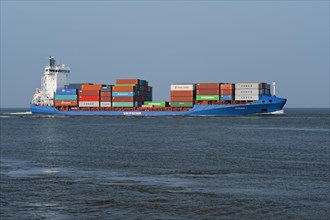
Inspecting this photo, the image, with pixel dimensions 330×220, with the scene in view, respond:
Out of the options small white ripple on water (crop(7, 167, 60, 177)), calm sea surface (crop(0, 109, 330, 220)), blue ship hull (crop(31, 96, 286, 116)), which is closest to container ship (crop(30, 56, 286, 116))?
blue ship hull (crop(31, 96, 286, 116))

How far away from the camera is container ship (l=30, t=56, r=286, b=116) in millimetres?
101562

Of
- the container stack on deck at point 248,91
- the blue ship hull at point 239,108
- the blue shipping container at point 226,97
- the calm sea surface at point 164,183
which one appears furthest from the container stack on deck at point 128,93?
the calm sea surface at point 164,183

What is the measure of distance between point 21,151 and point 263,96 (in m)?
69.6

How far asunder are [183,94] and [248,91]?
13.6m

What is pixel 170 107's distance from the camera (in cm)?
10888

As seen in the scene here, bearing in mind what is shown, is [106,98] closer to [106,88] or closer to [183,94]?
[106,88]

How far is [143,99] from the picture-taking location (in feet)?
374

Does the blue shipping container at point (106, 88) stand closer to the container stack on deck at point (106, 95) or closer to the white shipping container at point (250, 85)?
the container stack on deck at point (106, 95)

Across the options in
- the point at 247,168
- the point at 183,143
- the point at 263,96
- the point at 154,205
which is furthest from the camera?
the point at 263,96

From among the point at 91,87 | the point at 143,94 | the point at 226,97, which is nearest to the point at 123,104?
the point at 143,94

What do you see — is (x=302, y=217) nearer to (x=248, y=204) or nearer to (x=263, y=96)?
(x=248, y=204)

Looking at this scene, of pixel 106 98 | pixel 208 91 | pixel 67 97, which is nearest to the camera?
pixel 208 91

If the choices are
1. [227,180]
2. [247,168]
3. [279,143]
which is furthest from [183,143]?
[227,180]

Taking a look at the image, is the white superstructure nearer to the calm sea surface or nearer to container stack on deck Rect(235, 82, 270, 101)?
container stack on deck Rect(235, 82, 270, 101)
